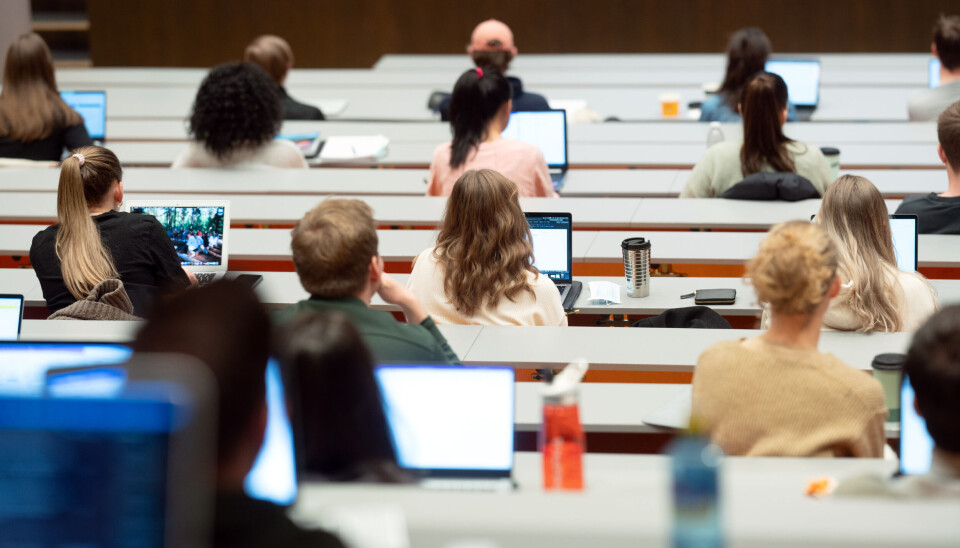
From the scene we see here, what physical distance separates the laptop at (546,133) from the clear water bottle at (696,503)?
435 centimetres

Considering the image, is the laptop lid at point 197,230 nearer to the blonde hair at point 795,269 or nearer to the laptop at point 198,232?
the laptop at point 198,232

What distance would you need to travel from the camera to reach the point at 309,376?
4.45 ft

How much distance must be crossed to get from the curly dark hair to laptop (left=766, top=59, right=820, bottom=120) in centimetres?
325

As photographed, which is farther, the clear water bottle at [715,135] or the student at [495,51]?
the student at [495,51]

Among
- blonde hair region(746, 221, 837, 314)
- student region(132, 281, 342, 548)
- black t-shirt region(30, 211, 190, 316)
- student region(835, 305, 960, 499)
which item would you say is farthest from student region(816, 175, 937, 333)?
student region(132, 281, 342, 548)

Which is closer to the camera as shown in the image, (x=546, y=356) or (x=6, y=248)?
(x=546, y=356)

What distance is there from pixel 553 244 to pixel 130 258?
1.34 metres

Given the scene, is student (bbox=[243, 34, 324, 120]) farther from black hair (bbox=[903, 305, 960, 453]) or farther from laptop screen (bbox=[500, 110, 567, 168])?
black hair (bbox=[903, 305, 960, 453])

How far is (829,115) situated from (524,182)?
2854 millimetres

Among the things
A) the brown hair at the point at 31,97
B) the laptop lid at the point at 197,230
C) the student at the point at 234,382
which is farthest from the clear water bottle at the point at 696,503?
the brown hair at the point at 31,97

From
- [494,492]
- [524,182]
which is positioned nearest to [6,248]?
[524,182]

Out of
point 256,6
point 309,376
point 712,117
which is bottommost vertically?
point 309,376

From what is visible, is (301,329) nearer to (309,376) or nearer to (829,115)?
(309,376)

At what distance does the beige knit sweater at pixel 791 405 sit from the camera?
2.06 meters
